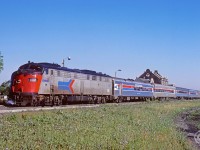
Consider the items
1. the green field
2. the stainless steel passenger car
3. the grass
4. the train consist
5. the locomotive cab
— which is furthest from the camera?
the stainless steel passenger car

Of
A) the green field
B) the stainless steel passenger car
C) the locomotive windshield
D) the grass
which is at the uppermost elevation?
the locomotive windshield

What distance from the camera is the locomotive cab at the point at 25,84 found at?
2719 centimetres

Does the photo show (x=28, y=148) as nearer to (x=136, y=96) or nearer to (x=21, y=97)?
(x=21, y=97)

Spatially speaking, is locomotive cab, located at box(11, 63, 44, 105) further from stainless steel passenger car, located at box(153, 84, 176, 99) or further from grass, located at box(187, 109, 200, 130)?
stainless steel passenger car, located at box(153, 84, 176, 99)

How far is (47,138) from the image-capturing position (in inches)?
518

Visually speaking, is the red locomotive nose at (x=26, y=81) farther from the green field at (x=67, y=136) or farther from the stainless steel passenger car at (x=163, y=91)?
the stainless steel passenger car at (x=163, y=91)

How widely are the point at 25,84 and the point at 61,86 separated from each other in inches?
208

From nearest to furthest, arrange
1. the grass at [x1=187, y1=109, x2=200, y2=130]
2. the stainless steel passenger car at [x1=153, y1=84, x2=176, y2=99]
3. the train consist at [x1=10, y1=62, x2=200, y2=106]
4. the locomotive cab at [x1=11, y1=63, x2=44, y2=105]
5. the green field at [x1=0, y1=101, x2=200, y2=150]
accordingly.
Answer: the green field at [x1=0, y1=101, x2=200, y2=150] → the locomotive cab at [x1=11, y1=63, x2=44, y2=105] → the train consist at [x1=10, y1=62, x2=200, y2=106] → the grass at [x1=187, y1=109, x2=200, y2=130] → the stainless steel passenger car at [x1=153, y1=84, x2=176, y2=99]

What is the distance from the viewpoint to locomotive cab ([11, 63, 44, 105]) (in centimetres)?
2719

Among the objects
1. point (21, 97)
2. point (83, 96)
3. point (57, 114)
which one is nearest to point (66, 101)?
point (83, 96)

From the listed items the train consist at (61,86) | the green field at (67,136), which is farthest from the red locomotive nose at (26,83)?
the green field at (67,136)

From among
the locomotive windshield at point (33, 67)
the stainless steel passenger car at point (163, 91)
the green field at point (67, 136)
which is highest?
the locomotive windshield at point (33, 67)

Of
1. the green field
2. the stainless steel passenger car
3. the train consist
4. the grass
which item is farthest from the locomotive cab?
the stainless steel passenger car

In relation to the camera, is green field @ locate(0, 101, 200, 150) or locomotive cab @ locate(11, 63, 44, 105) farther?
locomotive cab @ locate(11, 63, 44, 105)
